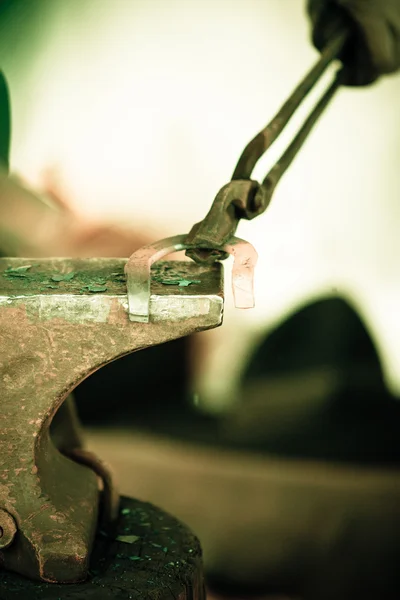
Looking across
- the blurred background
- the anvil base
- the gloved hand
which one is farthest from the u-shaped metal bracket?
the blurred background

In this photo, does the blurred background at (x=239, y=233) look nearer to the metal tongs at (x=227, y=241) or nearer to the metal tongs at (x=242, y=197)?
the metal tongs at (x=242, y=197)

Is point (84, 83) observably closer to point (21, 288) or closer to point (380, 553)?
point (21, 288)

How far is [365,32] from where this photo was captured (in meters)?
1.49

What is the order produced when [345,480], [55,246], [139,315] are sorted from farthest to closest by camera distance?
[345,480] < [55,246] < [139,315]

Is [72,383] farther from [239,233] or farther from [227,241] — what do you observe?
[239,233]

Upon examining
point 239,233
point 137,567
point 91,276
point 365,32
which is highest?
point 365,32

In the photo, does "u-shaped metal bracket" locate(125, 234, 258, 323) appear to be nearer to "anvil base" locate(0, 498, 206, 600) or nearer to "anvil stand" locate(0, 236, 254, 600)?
"anvil stand" locate(0, 236, 254, 600)

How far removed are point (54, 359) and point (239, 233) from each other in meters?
1.39

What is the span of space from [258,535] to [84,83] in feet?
4.93

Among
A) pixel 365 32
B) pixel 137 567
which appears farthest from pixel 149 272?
pixel 365 32

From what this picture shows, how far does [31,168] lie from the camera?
2049 mm

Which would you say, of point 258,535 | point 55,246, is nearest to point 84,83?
point 55,246

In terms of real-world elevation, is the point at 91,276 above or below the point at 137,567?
above

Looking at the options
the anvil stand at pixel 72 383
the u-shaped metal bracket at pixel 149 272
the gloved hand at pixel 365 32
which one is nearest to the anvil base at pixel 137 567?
the anvil stand at pixel 72 383
